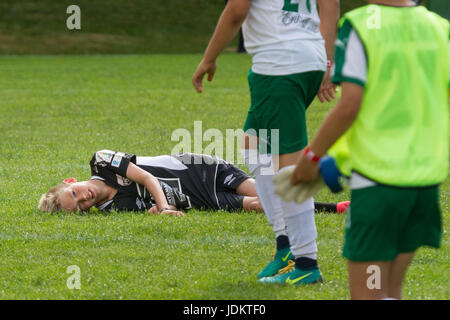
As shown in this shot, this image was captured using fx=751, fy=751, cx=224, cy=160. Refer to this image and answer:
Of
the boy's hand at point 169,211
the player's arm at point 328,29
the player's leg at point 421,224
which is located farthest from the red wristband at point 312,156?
the boy's hand at point 169,211

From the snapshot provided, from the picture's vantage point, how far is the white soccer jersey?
3938mm

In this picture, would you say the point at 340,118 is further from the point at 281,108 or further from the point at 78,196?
the point at 78,196

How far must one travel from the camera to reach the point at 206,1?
126ft

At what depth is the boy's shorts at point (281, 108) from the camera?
389 centimetres

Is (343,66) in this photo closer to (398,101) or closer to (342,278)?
(398,101)

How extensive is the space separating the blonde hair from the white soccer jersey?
265 cm

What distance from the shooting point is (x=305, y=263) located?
13.4 ft

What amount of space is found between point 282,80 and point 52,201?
9.40 ft

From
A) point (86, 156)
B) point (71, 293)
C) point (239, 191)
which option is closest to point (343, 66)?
point (71, 293)

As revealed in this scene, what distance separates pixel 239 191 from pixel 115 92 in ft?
32.8

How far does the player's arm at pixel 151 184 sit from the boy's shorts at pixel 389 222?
10.6ft

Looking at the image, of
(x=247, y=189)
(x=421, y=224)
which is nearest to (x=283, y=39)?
(x=421, y=224)

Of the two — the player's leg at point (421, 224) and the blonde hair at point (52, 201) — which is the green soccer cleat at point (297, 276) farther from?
the blonde hair at point (52, 201)

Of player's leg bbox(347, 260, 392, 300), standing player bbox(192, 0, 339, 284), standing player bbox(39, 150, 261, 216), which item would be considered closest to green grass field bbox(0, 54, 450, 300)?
standing player bbox(39, 150, 261, 216)
